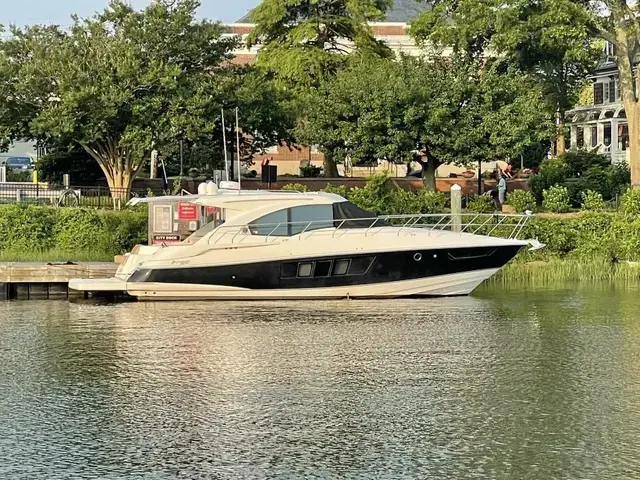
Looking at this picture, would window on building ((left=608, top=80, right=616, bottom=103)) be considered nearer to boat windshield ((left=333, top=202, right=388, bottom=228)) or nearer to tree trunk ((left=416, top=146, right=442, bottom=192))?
tree trunk ((left=416, top=146, right=442, bottom=192))

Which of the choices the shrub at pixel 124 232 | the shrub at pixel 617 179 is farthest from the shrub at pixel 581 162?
the shrub at pixel 124 232

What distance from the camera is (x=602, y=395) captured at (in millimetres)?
14469

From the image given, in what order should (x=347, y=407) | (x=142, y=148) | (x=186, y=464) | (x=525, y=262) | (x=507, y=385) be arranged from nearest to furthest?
(x=186, y=464) → (x=347, y=407) → (x=507, y=385) → (x=525, y=262) → (x=142, y=148)

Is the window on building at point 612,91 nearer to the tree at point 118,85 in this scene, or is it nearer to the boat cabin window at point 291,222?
the tree at point 118,85

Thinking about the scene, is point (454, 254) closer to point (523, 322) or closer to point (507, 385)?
point (523, 322)

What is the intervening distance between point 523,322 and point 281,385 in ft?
25.7

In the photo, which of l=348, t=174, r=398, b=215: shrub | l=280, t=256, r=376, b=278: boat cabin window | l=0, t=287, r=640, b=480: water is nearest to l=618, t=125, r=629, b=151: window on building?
l=348, t=174, r=398, b=215: shrub

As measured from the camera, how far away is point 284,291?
2470 centimetres

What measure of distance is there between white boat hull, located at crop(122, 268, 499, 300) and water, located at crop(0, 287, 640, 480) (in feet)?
4.15

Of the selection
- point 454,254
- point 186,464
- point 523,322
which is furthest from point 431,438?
point 454,254

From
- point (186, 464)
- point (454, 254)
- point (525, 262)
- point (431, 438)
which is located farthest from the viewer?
point (525, 262)

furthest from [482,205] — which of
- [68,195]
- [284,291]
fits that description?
[68,195]

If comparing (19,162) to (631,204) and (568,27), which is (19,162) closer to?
(568,27)

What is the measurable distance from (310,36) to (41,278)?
25.1m
